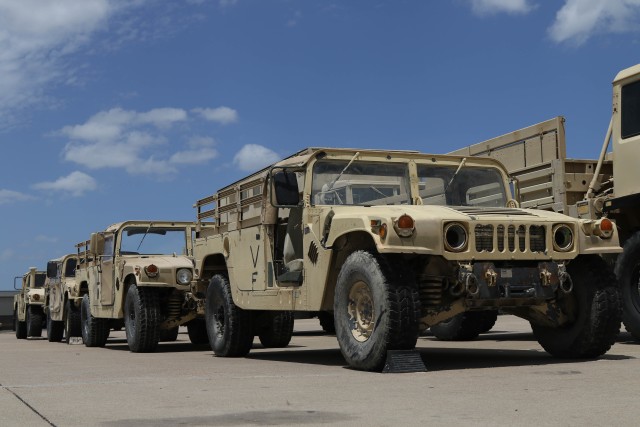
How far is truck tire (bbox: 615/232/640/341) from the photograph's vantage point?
11.3 m

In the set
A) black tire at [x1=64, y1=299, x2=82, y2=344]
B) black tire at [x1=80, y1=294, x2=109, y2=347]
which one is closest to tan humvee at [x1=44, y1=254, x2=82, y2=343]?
black tire at [x1=64, y1=299, x2=82, y2=344]

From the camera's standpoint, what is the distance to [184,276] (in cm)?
1381

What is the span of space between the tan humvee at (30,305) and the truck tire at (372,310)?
56.2ft

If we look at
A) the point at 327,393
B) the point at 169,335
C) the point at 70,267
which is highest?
the point at 70,267

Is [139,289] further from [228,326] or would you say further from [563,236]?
[563,236]

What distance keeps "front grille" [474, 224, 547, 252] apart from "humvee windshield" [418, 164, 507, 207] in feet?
4.56

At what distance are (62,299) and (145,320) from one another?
709 centimetres

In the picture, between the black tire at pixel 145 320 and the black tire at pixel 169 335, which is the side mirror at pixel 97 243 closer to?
the black tire at pixel 169 335

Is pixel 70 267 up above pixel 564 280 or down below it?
above

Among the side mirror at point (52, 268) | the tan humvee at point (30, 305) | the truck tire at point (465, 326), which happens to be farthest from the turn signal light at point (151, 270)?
the tan humvee at point (30, 305)

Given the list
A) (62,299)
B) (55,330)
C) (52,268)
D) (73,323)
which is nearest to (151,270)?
(73,323)

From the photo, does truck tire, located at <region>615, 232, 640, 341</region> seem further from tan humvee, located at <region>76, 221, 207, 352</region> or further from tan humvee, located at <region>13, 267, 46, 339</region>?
tan humvee, located at <region>13, 267, 46, 339</region>

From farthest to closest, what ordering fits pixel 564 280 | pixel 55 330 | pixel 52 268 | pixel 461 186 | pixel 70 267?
1. pixel 52 268
2. pixel 55 330
3. pixel 70 267
4. pixel 461 186
5. pixel 564 280

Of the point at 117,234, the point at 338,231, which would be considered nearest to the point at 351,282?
the point at 338,231
